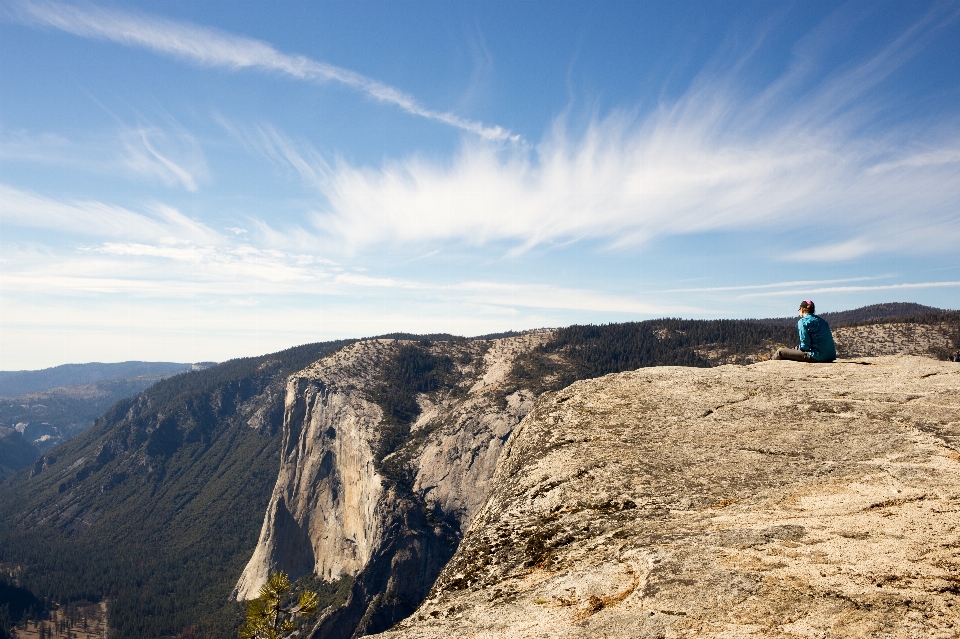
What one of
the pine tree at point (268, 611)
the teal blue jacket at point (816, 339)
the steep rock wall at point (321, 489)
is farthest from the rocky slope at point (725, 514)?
the steep rock wall at point (321, 489)

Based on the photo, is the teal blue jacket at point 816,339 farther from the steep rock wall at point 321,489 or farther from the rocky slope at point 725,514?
the steep rock wall at point 321,489

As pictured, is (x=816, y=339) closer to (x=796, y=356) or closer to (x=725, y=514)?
(x=796, y=356)

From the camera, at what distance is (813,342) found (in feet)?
50.4

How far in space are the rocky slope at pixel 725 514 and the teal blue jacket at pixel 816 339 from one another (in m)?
1.11

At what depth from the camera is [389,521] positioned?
350 feet

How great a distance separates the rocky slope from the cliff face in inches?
3229

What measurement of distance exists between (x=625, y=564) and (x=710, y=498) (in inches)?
109

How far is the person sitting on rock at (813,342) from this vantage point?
15133 millimetres

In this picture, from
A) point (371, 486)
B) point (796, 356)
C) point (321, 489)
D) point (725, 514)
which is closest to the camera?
point (725, 514)

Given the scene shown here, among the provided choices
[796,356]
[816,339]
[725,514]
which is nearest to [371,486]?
[796,356]

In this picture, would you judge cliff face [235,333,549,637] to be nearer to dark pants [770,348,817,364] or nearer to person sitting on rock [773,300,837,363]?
dark pants [770,348,817,364]

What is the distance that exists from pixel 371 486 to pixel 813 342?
115 m

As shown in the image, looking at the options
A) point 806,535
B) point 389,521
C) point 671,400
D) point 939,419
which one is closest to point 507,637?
point 806,535

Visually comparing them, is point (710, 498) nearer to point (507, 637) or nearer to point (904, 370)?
point (507, 637)
